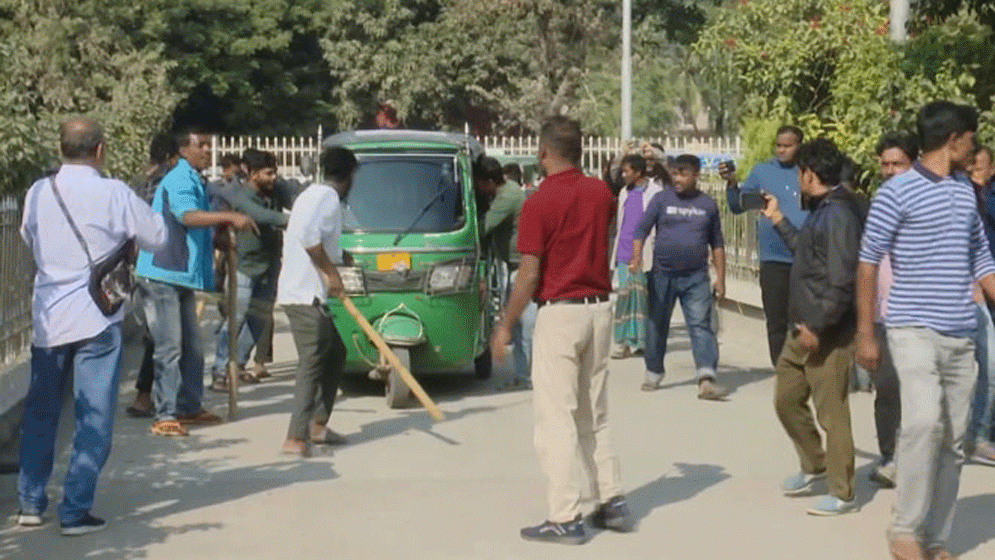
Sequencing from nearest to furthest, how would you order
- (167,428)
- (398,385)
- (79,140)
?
(79,140)
(167,428)
(398,385)

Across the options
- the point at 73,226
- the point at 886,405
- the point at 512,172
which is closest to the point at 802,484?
the point at 886,405

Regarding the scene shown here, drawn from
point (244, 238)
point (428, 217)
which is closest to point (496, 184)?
point (428, 217)

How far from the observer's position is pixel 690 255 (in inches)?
559

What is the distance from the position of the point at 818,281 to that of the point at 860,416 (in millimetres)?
3900

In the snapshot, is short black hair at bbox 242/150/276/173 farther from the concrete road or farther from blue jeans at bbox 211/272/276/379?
the concrete road

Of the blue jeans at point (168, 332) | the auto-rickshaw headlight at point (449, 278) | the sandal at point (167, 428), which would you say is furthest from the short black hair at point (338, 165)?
the auto-rickshaw headlight at point (449, 278)

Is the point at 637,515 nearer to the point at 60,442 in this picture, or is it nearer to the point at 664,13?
the point at 60,442

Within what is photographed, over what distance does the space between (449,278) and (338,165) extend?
2.87m

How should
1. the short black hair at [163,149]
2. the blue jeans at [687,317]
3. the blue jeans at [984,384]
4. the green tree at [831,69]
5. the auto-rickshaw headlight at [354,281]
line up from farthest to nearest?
Answer: the green tree at [831,69] → the blue jeans at [687,317] → the auto-rickshaw headlight at [354,281] → the short black hair at [163,149] → the blue jeans at [984,384]

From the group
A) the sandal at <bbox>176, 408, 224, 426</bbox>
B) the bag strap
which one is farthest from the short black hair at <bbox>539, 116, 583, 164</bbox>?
the sandal at <bbox>176, 408, 224, 426</bbox>

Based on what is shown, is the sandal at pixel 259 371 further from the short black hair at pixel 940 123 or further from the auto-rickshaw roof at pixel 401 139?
the short black hair at pixel 940 123

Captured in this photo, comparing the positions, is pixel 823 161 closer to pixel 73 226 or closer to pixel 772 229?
pixel 772 229

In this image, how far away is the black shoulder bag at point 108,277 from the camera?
9.00m

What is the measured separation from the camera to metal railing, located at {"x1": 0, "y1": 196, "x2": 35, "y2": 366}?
1239 centimetres
